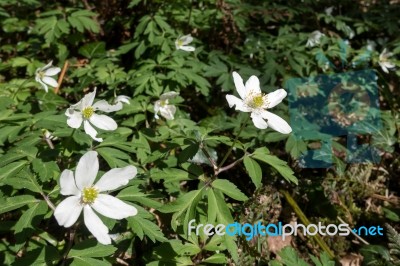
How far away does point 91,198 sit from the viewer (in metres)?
1.68

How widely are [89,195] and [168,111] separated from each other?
4.20ft

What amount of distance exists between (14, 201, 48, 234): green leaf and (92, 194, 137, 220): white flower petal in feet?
1.02

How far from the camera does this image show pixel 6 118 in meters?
2.50

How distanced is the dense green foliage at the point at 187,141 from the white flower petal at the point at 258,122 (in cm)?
6

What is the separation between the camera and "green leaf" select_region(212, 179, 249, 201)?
1.96 m

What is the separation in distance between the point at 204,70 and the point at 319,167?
1289 millimetres

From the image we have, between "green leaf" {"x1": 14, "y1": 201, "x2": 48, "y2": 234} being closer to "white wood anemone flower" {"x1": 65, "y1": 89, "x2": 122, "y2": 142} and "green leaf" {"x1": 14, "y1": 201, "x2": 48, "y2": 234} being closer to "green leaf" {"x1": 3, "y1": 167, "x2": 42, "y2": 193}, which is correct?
"green leaf" {"x1": 3, "y1": 167, "x2": 42, "y2": 193}

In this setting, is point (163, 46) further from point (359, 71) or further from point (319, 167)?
Answer: point (359, 71)

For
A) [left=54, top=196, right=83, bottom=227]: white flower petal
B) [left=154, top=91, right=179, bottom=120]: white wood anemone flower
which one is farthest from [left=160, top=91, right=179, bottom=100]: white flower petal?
[left=54, top=196, right=83, bottom=227]: white flower petal

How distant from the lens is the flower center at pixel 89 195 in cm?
167

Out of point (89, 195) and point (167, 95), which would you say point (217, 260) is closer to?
point (89, 195)

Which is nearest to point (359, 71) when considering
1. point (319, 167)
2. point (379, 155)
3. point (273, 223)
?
point (379, 155)

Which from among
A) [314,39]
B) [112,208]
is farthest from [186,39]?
[112,208]

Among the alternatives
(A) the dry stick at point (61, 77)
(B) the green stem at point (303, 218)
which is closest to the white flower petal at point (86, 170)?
(B) the green stem at point (303, 218)
